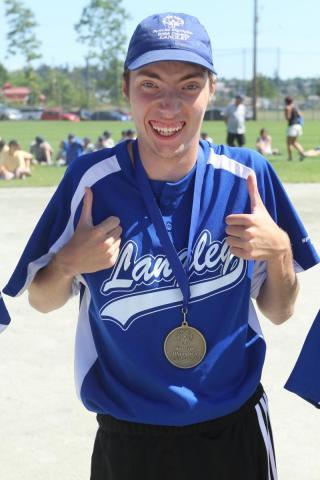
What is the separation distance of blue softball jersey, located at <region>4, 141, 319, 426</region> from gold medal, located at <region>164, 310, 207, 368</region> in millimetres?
17

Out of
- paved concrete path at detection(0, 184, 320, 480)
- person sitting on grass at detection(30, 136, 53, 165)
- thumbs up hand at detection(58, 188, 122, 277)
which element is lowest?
person sitting on grass at detection(30, 136, 53, 165)

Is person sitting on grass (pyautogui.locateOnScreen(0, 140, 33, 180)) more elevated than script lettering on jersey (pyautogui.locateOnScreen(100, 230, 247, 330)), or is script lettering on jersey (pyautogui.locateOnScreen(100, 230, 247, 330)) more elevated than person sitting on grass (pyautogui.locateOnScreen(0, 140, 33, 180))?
script lettering on jersey (pyautogui.locateOnScreen(100, 230, 247, 330))

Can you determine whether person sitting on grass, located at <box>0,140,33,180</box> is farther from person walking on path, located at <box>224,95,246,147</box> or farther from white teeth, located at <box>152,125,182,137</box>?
white teeth, located at <box>152,125,182,137</box>

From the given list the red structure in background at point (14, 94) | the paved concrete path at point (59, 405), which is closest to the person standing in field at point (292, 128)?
the paved concrete path at point (59, 405)

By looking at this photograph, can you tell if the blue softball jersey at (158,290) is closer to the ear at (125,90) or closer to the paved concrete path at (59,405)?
the ear at (125,90)

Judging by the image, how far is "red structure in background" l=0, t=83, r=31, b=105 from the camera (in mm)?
93062

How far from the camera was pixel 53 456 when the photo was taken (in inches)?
155

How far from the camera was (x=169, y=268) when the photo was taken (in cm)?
224

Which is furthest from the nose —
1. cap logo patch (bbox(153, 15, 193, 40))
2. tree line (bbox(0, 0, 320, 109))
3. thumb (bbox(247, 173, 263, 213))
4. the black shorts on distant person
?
tree line (bbox(0, 0, 320, 109))

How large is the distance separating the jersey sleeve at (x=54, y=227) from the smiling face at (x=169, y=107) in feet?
0.89

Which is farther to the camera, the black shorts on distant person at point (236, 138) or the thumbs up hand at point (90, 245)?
the black shorts on distant person at point (236, 138)

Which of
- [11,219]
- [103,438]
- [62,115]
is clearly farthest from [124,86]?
[62,115]

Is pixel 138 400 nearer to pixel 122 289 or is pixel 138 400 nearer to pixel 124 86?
pixel 122 289

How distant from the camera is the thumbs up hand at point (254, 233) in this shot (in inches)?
87.9
